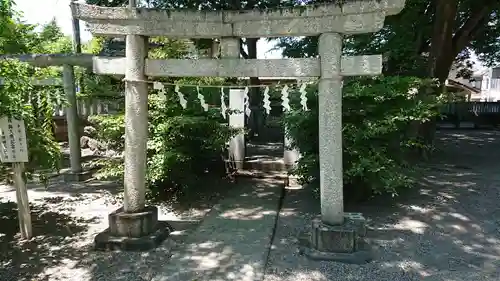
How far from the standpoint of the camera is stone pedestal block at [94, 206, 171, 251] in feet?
16.4

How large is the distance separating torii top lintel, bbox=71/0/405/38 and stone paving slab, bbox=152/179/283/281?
→ 2.84m

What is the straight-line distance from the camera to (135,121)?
5.06 meters

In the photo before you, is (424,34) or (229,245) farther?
(424,34)

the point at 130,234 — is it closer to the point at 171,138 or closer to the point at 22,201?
the point at 22,201

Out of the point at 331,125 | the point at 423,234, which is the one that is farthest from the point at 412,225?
the point at 331,125

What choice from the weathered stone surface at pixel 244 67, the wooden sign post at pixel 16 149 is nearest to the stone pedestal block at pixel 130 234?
the wooden sign post at pixel 16 149

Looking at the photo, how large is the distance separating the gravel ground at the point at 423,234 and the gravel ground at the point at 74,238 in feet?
5.17

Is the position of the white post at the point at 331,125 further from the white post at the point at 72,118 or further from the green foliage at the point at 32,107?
the white post at the point at 72,118

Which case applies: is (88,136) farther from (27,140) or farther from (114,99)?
(27,140)

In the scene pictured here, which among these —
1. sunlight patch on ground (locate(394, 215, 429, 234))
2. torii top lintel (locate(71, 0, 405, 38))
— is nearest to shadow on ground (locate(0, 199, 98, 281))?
torii top lintel (locate(71, 0, 405, 38))

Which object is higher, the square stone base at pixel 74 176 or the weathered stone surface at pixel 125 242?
the square stone base at pixel 74 176

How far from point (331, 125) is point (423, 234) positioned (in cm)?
244

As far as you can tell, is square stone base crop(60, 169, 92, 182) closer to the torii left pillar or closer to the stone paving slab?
the stone paving slab

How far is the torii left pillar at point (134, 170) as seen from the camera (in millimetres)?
4992
